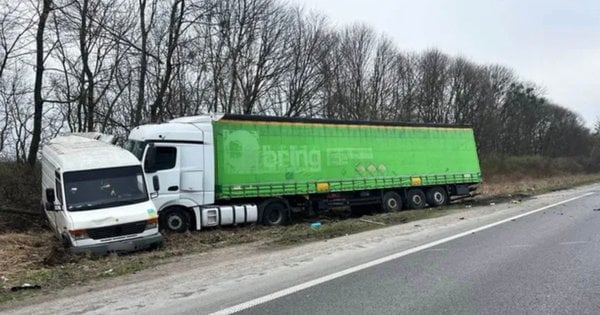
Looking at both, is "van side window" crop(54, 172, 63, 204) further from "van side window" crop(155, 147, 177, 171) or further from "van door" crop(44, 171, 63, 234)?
"van side window" crop(155, 147, 177, 171)

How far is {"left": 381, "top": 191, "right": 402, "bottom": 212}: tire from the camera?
73.5 ft

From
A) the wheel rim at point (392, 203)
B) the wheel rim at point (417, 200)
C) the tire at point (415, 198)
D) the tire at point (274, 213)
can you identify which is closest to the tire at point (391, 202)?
the wheel rim at point (392, 203)

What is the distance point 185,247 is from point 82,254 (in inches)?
93.1

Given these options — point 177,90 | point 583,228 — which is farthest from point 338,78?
point 583,228

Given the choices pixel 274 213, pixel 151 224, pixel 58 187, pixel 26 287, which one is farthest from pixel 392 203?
pixel 26 287

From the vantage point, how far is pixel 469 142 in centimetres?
2620

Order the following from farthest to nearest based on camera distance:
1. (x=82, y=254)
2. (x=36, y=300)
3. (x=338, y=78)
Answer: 1. (x=338, y=78)
2. (x=82, y=254)
3. (x=36, y=300)

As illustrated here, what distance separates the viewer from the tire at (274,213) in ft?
60.3

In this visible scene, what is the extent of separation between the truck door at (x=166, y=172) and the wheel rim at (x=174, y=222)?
0.51 meters

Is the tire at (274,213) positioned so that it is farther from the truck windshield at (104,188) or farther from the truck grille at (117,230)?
the truck grille at (117,230)

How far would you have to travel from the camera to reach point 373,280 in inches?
308

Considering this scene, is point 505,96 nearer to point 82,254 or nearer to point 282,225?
point 282,225

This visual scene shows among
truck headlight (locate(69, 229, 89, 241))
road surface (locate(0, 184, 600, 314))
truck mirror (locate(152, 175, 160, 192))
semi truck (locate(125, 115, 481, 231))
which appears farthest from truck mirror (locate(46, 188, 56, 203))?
road surface (locate(0, 184, 600, 314))

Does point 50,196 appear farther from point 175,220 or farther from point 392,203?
point 392,203
